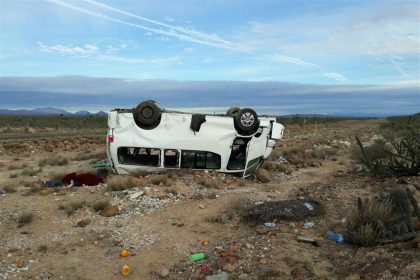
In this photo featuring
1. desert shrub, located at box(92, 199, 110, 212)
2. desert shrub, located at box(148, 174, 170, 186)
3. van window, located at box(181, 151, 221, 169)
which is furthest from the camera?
van window, located at box(181, 151, 221, 169)

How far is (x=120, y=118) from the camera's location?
12.7 m

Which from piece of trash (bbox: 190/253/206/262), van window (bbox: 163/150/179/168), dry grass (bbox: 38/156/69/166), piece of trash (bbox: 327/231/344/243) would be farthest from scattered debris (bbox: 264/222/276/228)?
dry grass (bbox: 38/156/69/166)

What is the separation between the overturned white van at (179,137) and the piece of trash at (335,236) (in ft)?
17.4

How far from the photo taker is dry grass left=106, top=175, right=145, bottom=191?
11352 millimetres

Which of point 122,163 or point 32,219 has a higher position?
point 122,163

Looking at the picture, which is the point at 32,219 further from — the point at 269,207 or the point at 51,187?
the point at 269,207

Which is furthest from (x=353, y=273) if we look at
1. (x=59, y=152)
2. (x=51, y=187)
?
(x=59, y=152)

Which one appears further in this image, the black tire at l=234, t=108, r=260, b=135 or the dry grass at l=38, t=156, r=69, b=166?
the dry grass at l=38, t=156, r=69, b=166

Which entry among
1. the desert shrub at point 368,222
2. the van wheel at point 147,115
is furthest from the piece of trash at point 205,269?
the van wheel at point 147,115

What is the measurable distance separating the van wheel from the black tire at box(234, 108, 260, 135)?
2442mm

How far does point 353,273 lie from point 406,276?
0.73 meters

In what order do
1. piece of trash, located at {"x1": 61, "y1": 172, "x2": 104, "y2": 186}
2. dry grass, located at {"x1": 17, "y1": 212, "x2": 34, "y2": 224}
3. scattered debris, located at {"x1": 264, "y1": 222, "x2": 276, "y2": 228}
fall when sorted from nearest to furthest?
scattered debris, located at {"x1": 264, "y1": 222, "x2": 276, "y2": 228} < dry grass, located at {"x1": 17, "y1": 212, "x2": 34, "y2": 224} < piece of trash, located at {"x1": 61, "y1": 172, "x2": 104, "y2": 186}

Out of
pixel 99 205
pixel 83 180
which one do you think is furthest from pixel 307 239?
pixel 83 180

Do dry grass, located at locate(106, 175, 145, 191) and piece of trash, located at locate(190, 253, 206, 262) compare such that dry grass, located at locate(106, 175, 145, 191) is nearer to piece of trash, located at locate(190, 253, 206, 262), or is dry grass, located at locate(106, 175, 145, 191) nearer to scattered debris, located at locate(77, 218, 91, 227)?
scattered debris, located at locate(77, 218, 91, 227)
